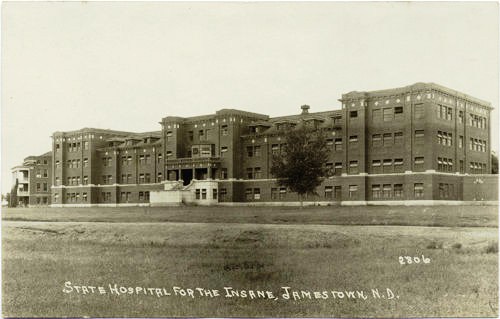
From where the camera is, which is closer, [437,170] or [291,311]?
[291,311]

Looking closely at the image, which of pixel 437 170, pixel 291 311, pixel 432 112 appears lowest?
pixel 291 311

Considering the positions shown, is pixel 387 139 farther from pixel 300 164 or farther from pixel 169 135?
pixel 169 135

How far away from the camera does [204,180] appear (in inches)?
2692

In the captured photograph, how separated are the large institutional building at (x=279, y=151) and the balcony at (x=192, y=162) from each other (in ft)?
0.47

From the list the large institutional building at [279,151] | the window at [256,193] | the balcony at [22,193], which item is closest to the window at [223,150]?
the large institutional building at [279,151]

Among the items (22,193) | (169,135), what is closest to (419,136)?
(169,135)

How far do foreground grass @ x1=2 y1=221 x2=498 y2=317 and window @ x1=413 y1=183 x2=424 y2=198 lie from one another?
28.9 metres

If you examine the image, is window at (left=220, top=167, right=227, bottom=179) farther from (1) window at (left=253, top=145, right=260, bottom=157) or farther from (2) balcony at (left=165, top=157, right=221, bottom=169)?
(1) window at (left=253, top=145, right=260, bottom=157)

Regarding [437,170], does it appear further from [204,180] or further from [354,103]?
[204,180]

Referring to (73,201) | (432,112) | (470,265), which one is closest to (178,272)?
(470,265)

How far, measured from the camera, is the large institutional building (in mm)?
52719

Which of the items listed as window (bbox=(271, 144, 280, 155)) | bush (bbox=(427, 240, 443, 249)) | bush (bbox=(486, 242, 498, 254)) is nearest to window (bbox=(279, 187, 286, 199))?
window (bbox=(271, 144, 280, 155))

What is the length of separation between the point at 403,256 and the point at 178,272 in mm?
7423

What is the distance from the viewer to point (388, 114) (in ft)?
180
